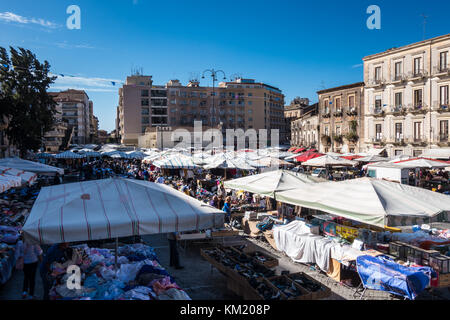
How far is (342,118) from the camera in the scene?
4506 cm

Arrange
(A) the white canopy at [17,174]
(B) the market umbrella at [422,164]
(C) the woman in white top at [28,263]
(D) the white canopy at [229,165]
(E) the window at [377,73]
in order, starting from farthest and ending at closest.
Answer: (E) the window at [377,73], (D) the white canopy at [229,165], (B) the market umbrella at [422,164], (A) the white canopy at [17,174], (C) the woman in white top at [28,263]

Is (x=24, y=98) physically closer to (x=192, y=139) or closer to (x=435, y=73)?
(x=192, y=139)

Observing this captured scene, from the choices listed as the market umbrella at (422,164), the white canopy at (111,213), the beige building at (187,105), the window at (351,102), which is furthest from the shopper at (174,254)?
the beige building at (187,105)

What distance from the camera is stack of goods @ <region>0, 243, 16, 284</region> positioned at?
7121mm

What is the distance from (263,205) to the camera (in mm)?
14805

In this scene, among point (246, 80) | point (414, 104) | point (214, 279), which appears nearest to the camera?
point (214, 279)

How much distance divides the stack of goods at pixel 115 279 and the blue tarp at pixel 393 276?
12.5 feet

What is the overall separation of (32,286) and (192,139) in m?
48.4

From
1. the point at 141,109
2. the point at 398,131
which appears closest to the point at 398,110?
the point at 398,131

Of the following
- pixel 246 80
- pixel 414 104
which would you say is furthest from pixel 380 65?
pixel 246 80

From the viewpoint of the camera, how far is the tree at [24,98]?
2786 centimetres

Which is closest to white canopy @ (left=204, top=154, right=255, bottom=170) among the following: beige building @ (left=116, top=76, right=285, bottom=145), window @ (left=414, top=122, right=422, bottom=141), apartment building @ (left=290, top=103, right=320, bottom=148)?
window @ (left=414, top=122, right=422, bottom=141)

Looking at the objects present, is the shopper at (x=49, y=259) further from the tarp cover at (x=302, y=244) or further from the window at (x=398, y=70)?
the window at (x=398, y=70)

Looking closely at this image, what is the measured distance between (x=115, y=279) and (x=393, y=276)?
16.8 feet
